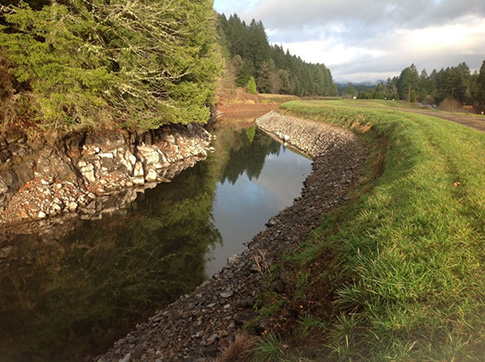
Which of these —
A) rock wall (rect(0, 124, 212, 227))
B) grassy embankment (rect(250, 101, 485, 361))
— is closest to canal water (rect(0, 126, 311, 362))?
rock wall (rect(0, 124, 212, 227))

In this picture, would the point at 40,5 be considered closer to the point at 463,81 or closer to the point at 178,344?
the point at 178,344

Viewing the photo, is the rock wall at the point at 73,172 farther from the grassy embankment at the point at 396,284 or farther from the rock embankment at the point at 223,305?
the grassy embankment at the point at 396,284

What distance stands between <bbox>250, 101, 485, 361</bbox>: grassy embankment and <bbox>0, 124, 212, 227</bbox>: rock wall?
10.8 m

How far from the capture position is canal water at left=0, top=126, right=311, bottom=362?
6461 millimetres

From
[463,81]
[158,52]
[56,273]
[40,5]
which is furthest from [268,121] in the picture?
[463,81]

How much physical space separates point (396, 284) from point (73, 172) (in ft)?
46.6

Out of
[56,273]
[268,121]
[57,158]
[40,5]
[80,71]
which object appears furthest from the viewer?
[268,121]

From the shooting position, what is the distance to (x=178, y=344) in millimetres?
5316

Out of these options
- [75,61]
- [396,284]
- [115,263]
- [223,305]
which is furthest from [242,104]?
[396,284]

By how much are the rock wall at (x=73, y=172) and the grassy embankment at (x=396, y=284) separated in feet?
35.3

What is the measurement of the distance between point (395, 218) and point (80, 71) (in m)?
12.3

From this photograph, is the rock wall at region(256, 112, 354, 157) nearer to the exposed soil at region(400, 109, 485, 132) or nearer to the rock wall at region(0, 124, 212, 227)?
the exposed soil at region(400, 109, 485, 132)

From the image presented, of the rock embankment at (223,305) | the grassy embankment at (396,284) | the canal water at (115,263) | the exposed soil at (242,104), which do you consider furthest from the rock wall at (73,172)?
the exposed soil at (242,104)

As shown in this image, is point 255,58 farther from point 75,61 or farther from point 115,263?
point 115,263
